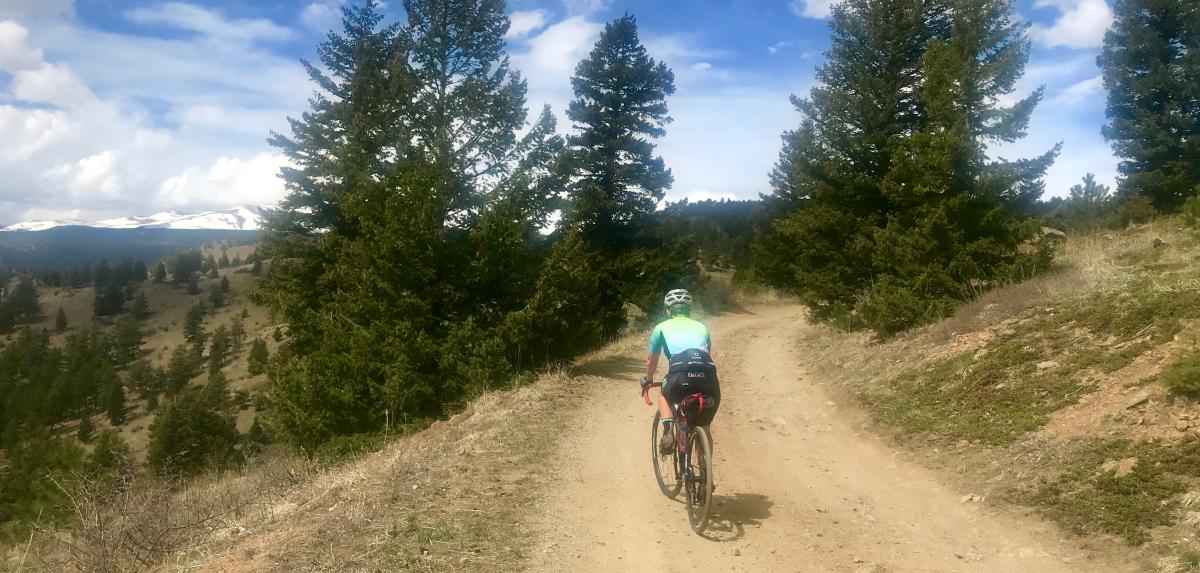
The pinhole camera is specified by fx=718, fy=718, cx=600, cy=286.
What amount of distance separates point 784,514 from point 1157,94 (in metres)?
28.7

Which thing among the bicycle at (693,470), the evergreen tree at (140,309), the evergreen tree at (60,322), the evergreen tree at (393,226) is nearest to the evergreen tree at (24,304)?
the evergreen tree at (60,322)

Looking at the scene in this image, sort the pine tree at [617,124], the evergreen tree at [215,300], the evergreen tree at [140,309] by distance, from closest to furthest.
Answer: the pine tree at [617,124], the evergreen tree at [215,300], the evergreen tree at [140,309]

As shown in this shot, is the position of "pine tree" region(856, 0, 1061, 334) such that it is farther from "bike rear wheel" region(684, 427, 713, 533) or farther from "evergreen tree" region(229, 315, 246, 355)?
"evergreen tree" region(229, 315, 246, 355)

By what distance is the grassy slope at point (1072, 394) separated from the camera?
612cm

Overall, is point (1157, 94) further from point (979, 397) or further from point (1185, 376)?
point (1185, 376)

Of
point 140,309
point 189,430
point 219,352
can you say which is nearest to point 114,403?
point 219,352

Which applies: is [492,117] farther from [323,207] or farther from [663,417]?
[663,417]

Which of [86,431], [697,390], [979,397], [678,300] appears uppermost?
[678,300]

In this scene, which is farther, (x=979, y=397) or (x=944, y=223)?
(x=944, y=223)

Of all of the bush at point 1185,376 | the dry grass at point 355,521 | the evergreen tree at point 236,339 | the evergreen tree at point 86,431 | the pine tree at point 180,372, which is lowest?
the evergreen tree at point 86,431

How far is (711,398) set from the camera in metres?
6.36

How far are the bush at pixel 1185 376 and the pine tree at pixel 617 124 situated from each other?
18.6 meters

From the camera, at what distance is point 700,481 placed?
20.7 ft

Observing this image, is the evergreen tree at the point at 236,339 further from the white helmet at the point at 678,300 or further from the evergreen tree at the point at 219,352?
the white helmet at the point at 678,300
